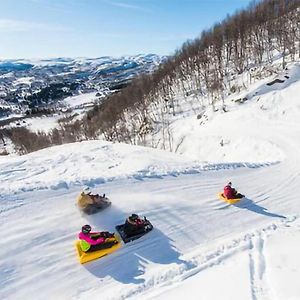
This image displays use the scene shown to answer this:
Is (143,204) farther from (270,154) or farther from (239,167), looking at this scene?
(270,154)

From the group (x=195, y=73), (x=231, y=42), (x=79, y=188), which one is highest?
(x=231, y=42)

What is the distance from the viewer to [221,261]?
11.7 meters

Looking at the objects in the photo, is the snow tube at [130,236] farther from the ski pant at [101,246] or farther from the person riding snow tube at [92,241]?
the ski pant at [101,246]

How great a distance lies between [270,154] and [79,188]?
15591 millimetres

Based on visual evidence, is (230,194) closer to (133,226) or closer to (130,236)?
(133,226)

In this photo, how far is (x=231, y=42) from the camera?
75500mm

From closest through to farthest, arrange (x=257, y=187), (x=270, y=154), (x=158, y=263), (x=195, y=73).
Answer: (x=158, y=263), (x=257, y=187), (x=270, y=154), (x=195, y=73)

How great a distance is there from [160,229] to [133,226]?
4.13ft

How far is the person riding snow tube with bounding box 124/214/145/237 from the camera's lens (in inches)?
505

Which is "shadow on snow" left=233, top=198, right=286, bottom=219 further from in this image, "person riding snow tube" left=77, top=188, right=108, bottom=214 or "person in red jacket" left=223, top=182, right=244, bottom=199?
"person riding snow tube" left=77, top=188, right=108, bottom=214

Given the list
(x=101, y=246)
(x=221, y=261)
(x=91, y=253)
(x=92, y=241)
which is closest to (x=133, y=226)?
(x=101, y=246)

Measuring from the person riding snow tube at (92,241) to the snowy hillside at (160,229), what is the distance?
1.50 ft

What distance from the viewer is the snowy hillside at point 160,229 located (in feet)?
34.7

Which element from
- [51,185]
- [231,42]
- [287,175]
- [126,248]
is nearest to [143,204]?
[126,248]
